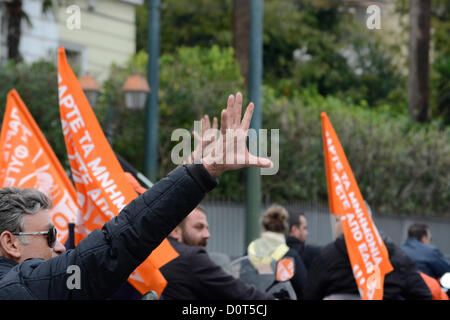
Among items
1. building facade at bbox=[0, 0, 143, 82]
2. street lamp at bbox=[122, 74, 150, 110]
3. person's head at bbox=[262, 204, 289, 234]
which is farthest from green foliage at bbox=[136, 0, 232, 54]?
person's head at bbox=[262, 204, 289, 234]

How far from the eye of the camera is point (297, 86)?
31359mm

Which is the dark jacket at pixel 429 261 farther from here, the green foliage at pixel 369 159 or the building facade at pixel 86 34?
the building facade at pixel 86 34

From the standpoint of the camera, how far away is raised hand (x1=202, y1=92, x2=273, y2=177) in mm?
3092

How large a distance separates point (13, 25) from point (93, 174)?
10.5 m

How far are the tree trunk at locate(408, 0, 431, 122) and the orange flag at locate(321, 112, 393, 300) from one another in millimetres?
17756

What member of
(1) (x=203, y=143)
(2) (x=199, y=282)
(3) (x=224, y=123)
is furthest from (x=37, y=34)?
(3) (x=224, y=123)

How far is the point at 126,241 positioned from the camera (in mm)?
3006

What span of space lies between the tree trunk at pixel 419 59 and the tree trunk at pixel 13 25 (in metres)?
12.6

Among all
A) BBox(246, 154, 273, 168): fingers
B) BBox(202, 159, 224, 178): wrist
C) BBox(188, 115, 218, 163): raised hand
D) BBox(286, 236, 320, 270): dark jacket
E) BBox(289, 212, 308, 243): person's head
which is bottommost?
BBox(286, 236, 320, 270): dark jacket

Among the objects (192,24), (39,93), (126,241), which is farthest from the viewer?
(192,24)

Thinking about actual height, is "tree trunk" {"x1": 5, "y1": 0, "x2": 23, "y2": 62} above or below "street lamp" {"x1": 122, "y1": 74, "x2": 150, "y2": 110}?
above

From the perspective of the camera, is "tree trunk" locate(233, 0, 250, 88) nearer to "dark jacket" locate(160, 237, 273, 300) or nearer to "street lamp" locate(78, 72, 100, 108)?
"street lamp" locate(78, 72, 100, 108)

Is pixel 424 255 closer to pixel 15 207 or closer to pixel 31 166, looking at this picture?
pixel 31 166
